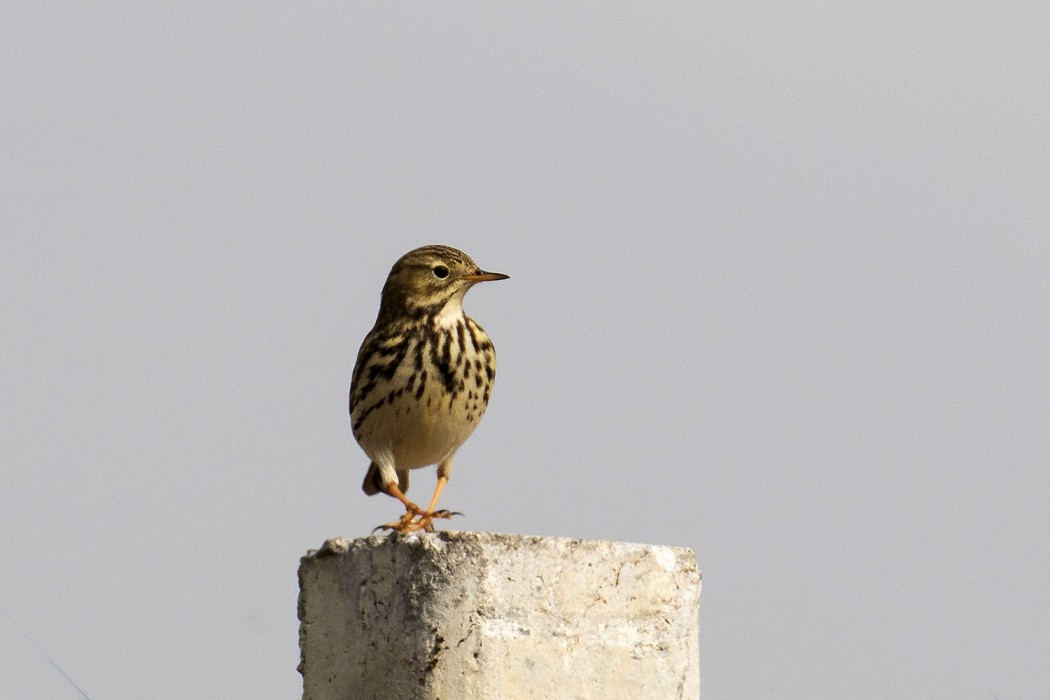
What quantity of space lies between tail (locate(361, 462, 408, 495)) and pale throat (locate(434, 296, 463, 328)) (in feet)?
3.65

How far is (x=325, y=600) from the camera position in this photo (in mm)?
6461

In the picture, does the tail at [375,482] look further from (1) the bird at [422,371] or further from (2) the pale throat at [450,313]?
(2) the pale throat at [450,313]

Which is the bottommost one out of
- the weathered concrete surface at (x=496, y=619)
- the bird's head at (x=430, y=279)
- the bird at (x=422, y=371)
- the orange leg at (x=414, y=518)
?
the weathered concrete surface at (x=496, y=619)

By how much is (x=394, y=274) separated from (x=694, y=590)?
13.1 feet

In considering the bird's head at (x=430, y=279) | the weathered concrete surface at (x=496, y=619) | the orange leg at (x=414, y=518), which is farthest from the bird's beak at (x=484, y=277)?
the weathered concrete surface at (x=496, y=619)

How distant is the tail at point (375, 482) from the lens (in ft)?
32.9

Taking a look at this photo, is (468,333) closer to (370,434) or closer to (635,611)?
(370,434)

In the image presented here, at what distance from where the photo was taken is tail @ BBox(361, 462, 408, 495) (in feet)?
32.9

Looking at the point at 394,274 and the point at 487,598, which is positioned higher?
the point at 394,274

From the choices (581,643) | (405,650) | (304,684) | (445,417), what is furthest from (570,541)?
(445,417)

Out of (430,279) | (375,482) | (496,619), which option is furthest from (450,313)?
(496,619)

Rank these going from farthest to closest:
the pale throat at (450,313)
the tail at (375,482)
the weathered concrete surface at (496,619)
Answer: the tail at (375,482)
the pale throat at (450,313)
the weathered concrete surface at (496,619)

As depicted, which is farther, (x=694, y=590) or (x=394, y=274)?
(x=394, y=274)

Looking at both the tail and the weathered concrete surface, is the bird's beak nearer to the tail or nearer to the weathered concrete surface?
the tail
